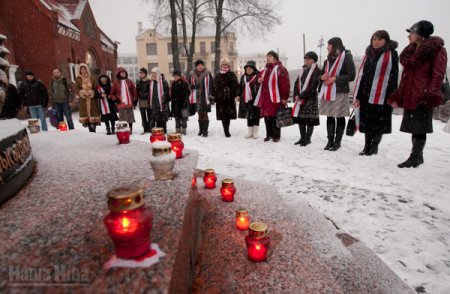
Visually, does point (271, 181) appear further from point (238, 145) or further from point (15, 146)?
point (15, 146)

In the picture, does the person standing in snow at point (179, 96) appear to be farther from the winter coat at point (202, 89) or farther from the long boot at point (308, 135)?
the long boot at point (308, 135)

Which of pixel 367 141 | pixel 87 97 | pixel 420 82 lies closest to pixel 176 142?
pixel 420 82

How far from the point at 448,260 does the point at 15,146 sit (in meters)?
3.29

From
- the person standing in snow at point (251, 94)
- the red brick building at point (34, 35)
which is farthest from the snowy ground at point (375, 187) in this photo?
the red brick building at point (34, 35)

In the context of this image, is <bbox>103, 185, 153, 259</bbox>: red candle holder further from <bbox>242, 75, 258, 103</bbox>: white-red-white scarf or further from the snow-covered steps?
<bbox>242, 75, 258, 103</bbox>: white-red-white scarf

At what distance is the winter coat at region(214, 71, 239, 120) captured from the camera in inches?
287

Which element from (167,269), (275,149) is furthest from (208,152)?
(167,269)

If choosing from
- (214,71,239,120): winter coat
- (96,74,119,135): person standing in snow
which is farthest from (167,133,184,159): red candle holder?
(96,74,119,135): person standing in snow

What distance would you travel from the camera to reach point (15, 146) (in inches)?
76.8

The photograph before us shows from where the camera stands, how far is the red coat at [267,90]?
6.33 m

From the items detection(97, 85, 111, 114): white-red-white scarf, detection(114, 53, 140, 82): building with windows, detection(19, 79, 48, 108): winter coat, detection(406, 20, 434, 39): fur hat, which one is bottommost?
detection(97, 85, 111, 114): white-red-white scarf

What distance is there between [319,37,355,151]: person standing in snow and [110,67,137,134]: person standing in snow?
17.1 ft

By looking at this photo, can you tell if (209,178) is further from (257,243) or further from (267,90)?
(267,90)

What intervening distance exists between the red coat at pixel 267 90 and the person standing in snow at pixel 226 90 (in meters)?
0.96
